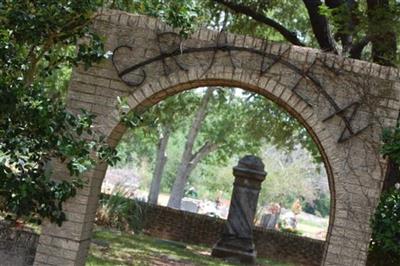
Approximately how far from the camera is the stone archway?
687 centimetres

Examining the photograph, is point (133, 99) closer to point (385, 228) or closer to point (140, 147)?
point (385, 228)

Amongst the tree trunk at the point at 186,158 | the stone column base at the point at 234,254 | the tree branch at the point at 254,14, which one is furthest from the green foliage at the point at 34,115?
the tree trunk at the point at 186,158

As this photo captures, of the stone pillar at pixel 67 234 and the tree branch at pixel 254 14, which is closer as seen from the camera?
the stone pillar at pixel 67 234

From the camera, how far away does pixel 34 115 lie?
525 centimetres

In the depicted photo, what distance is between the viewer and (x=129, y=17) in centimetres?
726

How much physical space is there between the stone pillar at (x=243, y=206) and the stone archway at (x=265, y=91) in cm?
670

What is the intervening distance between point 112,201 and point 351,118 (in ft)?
29.2

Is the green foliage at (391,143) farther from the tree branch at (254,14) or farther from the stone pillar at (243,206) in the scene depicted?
the stone pillar at (243,206)

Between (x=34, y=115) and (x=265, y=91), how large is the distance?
2907 mm

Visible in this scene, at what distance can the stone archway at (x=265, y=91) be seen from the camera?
22.5 feet

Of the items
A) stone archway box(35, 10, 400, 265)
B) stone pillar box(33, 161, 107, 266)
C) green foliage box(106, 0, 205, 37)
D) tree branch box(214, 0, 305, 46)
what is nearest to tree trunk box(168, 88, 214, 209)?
tree branch box(214, 0, 305, 46)

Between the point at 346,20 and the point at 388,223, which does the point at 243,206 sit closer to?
the point at 346,20

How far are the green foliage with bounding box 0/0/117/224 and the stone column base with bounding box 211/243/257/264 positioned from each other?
25.0 ft

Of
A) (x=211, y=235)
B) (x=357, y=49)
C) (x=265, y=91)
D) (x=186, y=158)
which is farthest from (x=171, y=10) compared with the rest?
(x=186, y=158)
